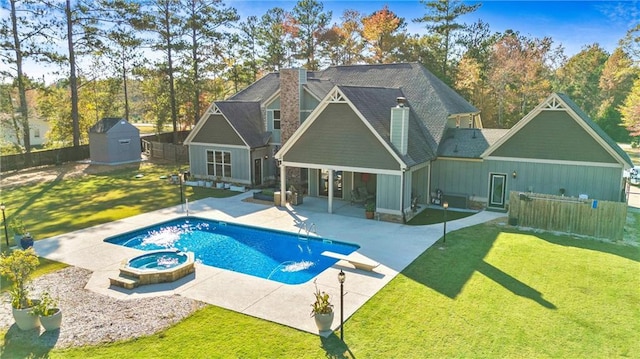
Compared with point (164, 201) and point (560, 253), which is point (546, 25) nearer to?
point (560, 253)

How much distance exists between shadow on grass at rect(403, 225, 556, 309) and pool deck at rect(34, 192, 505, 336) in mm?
539

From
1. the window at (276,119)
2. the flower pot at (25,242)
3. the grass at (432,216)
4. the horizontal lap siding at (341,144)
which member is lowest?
the grass at (432,216)

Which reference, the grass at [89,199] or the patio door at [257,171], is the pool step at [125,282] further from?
the patio door at [257,171]

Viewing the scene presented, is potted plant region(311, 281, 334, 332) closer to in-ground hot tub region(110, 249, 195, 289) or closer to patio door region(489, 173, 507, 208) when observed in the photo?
in-ground hot tub region(110, 249, 195, 289)

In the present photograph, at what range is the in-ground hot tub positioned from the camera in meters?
12.3

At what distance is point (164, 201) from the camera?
74.7ft

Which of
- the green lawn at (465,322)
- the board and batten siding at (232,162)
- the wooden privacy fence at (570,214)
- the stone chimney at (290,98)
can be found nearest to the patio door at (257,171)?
the board and batten siding at (232,162)

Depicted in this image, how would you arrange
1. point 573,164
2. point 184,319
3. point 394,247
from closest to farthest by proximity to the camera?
point 184,319 → point 394,247 → point 573,164

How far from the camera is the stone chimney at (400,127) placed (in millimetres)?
18641

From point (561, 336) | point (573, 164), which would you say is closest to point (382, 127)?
point (573, 164)

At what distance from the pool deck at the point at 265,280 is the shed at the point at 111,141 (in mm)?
16179

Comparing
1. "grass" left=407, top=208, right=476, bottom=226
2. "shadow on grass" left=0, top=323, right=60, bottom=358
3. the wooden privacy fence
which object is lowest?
"shadow on grass" left=0, top=323, right=60, bottom=358

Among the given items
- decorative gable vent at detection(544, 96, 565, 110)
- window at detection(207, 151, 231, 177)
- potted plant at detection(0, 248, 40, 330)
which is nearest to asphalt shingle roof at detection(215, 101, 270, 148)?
window at detection(207, 151, 231, 177)

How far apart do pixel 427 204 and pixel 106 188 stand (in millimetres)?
18794
